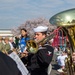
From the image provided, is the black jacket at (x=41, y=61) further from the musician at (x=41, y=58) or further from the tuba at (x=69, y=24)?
the tuba at (x=69, y=24)

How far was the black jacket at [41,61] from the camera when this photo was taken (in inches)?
162

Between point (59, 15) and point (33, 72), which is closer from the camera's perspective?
point (59, 15)

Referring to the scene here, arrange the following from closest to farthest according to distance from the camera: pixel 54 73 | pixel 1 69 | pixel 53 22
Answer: pixel 1 69 → pixel 53 22 → pixel 54 73

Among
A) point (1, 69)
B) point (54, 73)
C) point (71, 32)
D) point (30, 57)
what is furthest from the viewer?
point (54, 73)

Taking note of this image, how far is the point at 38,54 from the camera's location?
4.15 m

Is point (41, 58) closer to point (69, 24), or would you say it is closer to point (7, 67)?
point (69, 24)

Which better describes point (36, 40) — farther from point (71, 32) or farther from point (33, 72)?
point (71, 32)

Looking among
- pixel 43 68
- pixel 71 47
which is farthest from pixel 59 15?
pixel 43 68

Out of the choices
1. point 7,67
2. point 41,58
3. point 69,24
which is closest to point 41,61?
point 41,58

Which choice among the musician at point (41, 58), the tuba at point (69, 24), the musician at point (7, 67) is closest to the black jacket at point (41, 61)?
the musician at point (41, 58)

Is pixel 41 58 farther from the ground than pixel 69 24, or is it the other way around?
pixel 69 24

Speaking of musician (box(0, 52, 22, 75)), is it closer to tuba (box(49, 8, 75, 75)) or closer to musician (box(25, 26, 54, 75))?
tuba (box(49, 8, 75, 75))

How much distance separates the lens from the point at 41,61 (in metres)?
4.11

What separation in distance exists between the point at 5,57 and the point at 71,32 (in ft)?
5.80
